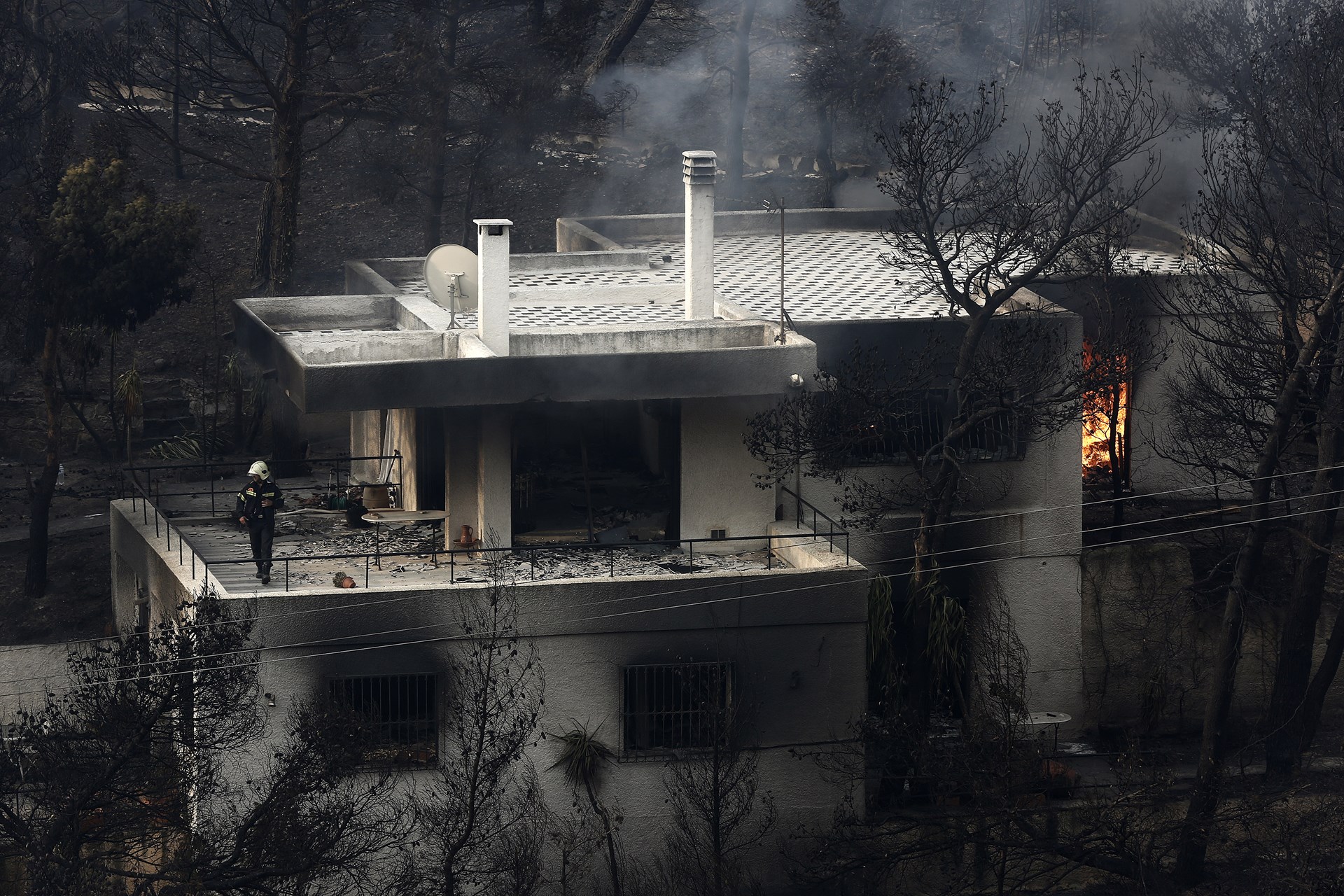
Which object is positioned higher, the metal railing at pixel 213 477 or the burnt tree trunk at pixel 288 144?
the burnt tree trunk at pixel 288 144

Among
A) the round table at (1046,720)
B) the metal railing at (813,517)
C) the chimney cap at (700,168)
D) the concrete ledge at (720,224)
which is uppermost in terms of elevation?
the concrete ledge at (720,224)

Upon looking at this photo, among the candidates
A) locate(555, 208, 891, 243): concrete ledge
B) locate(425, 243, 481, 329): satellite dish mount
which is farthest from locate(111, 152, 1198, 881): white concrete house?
locate(555, 208, 891, 243): concrete ledge

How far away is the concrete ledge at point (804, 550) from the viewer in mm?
28406

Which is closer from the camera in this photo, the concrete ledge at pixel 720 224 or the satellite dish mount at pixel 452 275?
the satellite dish mount at pixel 452 275

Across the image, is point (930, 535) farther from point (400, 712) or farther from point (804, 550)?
point (400, 712)

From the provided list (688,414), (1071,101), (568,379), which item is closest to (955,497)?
(688,414)

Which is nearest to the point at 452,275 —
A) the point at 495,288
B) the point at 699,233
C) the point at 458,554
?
the point at 495,288

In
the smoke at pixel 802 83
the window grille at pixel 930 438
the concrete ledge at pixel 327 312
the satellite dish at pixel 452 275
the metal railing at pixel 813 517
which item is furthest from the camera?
the smoke at pixel 802 83

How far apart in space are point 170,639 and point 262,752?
1.91 metres

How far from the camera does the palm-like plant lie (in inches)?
1088

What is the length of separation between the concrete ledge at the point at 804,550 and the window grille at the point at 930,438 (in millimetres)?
1570

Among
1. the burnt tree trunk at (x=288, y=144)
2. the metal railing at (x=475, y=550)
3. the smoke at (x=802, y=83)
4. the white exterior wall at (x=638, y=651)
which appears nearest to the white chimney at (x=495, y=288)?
the metal railing at (x=475, y=550)

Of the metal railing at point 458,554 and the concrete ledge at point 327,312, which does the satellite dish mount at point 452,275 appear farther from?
the metal railing at point 458,554

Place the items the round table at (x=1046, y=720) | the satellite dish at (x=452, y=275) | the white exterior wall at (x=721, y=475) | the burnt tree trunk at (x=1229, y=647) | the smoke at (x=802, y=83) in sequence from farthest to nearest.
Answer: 1. the smoke at (x=802, y=83)
2. the round table at (x=1046, y=720)
3. the satellite dish at (x=452, y=275)
4. the white exterior wall at (x=721, y=475)
5. the burnt tree trunk at (x=1229, y=647)
